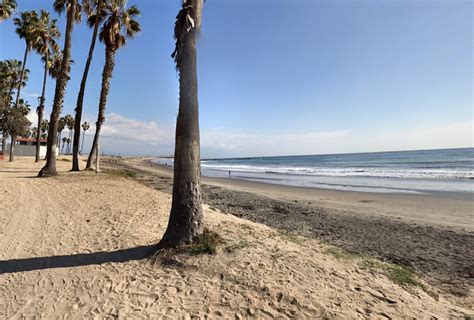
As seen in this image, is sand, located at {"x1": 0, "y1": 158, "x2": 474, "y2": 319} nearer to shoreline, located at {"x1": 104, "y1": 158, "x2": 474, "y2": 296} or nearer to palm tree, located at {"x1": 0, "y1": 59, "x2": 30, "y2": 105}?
shoreline, located at {"x1": 104, "y1": 158, "x2": 474, "y2": 296}

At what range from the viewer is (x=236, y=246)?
507cm

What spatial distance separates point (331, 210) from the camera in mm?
10773

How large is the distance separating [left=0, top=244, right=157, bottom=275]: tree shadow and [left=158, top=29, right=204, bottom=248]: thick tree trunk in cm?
52

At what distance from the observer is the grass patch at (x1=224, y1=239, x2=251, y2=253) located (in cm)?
486

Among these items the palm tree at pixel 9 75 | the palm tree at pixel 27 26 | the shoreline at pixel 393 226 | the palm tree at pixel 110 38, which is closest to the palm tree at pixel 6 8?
the palm tree at pixel 27 26

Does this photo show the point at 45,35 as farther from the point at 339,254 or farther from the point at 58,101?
the point at 339,254

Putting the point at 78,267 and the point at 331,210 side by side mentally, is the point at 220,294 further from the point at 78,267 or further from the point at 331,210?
the point at 331,210

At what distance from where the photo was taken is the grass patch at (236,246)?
4.86 metres

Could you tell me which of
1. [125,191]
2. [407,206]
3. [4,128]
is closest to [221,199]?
[125,191]

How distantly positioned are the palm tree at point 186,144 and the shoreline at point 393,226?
3756mm

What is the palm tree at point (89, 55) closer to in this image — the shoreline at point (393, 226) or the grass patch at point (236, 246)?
the shoreline at point (393, 226)

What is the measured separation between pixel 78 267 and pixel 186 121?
3102 mm

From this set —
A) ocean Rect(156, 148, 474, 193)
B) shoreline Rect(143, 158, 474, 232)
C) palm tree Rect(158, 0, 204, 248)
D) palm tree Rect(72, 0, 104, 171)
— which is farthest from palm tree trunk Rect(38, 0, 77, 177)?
ocean Rect(156, 148, 474, 193)

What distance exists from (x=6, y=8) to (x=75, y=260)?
2389cm
